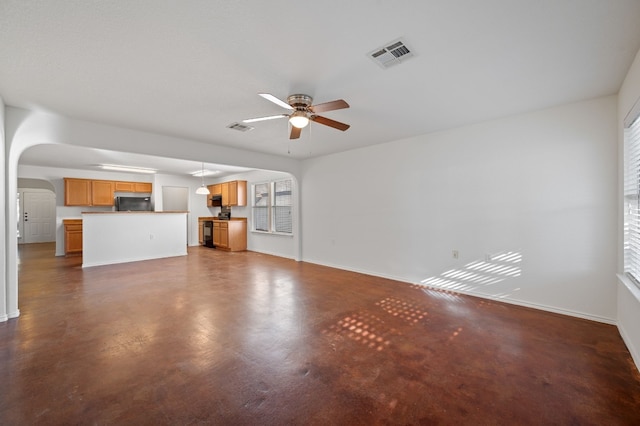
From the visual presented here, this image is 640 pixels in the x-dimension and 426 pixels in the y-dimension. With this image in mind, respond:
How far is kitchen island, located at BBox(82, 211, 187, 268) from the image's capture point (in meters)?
6.11

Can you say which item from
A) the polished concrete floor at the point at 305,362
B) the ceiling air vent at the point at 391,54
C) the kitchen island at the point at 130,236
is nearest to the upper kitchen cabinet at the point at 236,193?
the kitchen island at the point at 130,236

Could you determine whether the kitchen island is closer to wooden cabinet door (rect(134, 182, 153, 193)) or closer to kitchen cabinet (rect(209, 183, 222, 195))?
kitchen cabinet (rect(209, 183, 222, 195))

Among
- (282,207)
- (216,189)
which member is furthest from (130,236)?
(282,207)

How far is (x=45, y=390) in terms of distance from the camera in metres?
1.91

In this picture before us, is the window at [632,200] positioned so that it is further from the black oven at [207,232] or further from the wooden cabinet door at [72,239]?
the wooden cabinet door at [72,239]

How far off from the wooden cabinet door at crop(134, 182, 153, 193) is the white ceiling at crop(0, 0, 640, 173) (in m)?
5.94

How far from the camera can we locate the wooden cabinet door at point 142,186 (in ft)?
28.7

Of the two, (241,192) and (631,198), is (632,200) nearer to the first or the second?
(631,198)

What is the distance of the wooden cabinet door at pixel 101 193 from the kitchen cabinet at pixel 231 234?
3.25 meters

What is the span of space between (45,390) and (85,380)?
0.72ft

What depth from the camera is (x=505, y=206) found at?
3.72 metres

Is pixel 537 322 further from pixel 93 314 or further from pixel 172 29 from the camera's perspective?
pixel 93 314

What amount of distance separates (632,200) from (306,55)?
3.45m

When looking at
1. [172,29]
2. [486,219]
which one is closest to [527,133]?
[486,219]
